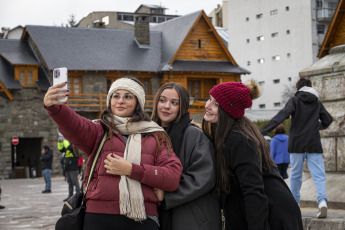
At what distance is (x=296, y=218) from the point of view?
422cm

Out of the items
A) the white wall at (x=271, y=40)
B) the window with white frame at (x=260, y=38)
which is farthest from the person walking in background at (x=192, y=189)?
the window with white frame at (x=260, y=38)

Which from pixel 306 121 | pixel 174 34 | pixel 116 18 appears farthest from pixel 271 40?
pixel 306 121

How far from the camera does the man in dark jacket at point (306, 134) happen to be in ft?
24.5

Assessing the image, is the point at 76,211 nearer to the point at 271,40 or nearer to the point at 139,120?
the point at 139,120

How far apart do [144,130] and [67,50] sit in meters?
33.1

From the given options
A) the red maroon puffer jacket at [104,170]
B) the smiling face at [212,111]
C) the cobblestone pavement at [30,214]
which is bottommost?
the cobblestone pavement at [30,214]

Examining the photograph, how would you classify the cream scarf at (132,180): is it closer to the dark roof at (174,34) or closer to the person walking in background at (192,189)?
the person walking in background at (192,189)

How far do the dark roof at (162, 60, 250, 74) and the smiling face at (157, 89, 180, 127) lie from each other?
31.6m

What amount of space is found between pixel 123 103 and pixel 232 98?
79cm

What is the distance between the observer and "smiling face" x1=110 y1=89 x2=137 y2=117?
424 cm

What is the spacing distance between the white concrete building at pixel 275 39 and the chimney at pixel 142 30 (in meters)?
16.7

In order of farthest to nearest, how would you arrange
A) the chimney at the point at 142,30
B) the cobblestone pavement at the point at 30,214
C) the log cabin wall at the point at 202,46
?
the chimney at the point at 142,30, the log cabin wall at the point at 202,46, the cobblestone pavement at the point at 30,214

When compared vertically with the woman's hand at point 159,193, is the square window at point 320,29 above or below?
above

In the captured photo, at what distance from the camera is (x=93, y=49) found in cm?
3700
